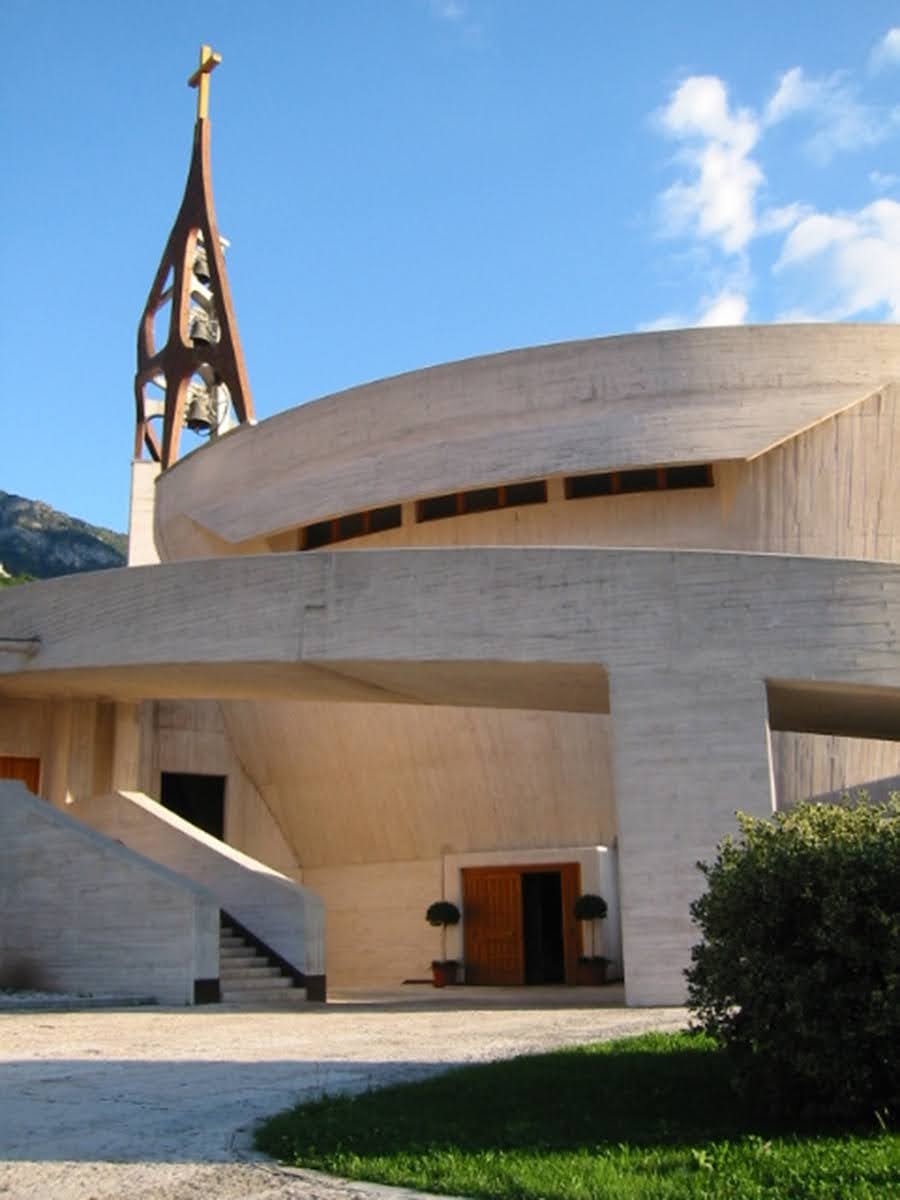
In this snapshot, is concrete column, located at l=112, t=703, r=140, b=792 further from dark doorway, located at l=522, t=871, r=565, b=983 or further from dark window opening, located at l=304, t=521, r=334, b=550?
dark doorway, located at l=522, t=871, r=565, b=983

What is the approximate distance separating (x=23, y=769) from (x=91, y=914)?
5.04m

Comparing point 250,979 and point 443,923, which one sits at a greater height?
point 443,923

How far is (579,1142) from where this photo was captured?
237 inches

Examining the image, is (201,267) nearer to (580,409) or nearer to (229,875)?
(580,409)

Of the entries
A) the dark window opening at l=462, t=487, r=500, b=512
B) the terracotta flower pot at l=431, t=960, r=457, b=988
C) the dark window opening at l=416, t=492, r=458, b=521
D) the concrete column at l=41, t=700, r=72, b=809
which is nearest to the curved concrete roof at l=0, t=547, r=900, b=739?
the concrete column at l=41, t=700, r=72, b=809

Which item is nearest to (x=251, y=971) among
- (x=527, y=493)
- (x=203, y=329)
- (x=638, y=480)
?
(x=527, y=493)

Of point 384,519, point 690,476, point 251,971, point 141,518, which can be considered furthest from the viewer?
point 141,518

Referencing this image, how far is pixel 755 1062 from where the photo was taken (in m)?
6.65

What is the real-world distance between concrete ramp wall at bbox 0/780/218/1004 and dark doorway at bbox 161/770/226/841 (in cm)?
590

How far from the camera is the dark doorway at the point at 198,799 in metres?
23.7

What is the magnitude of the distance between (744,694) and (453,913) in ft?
29.5

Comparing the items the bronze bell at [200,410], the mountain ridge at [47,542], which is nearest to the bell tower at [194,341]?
the bronze bell at [200,410]

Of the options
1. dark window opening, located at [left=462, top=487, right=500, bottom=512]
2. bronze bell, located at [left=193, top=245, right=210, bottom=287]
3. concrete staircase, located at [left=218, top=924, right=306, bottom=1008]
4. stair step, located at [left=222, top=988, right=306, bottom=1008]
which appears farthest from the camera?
bronze bell, located at [left=193, top=245, right=210, bottom=287]

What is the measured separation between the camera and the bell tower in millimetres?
31422
